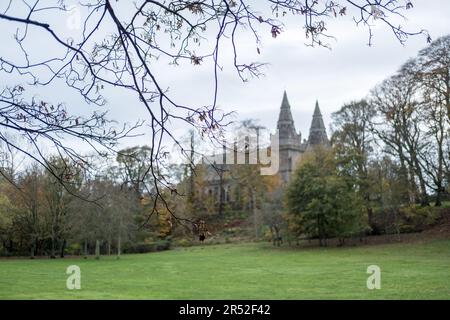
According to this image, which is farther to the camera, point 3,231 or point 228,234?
point 228,234

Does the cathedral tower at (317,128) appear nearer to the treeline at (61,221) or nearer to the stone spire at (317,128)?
the stone spire at (317,128)

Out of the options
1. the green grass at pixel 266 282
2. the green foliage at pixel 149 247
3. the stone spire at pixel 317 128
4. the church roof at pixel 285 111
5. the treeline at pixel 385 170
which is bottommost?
the green foliage at pixel 149 247

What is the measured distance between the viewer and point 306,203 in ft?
113

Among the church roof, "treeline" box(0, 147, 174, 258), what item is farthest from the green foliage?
the church roof

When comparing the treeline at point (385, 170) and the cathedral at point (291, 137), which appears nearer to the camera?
the treeline at point (385, 170)

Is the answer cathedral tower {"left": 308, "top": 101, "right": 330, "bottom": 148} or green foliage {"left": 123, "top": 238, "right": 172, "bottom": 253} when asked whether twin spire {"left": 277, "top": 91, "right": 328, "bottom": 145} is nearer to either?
cathedral tower {"left": 308, "top": 101, "right": 330, "bottom": 148}

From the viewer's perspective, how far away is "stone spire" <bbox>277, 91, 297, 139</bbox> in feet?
206

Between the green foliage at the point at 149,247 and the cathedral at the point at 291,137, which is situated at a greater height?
the cathedral at the point at 291,137

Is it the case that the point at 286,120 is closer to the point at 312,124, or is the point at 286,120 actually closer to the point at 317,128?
the point at 312,124

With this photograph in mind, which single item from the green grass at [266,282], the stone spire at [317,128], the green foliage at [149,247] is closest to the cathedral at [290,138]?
the stone spire at [317,128]

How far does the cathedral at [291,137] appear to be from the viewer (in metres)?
60.7
